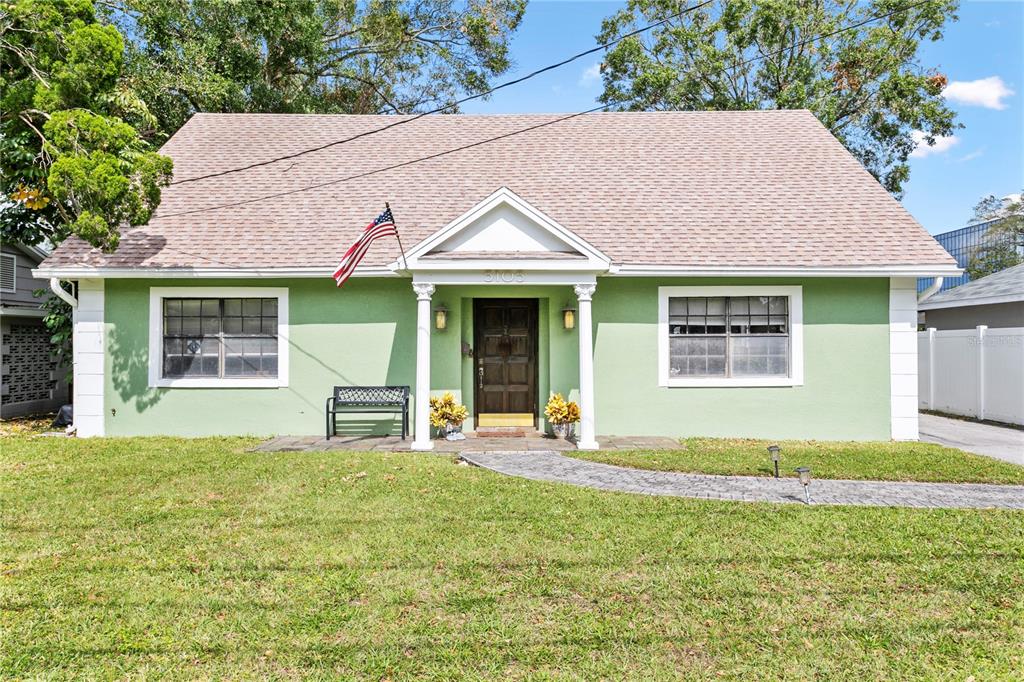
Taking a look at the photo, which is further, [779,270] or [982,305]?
[982,305]

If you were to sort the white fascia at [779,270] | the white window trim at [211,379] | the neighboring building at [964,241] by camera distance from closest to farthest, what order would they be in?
1. the white fascia at [779,270]
2. the white window trim at [211,379]
3. the neighboring building at [964,241]

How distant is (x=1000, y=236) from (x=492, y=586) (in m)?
49.0

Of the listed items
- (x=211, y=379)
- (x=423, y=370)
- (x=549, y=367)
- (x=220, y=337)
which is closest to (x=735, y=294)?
(x=549, y=367)

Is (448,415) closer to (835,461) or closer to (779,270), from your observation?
(835,461)

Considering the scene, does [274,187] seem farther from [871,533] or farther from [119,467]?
[871,533]

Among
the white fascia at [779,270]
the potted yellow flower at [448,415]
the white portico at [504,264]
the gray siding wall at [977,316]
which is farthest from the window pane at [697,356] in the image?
the gray siding wall at [977,316]

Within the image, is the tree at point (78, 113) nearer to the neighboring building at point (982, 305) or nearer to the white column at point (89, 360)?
the white column at point (89, 360)

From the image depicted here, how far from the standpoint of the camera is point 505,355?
1098 centimetres

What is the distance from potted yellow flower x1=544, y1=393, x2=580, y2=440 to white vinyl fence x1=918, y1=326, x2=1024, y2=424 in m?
8.65

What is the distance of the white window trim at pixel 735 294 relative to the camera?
1045cm

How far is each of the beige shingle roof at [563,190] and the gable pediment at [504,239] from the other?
4.54ft

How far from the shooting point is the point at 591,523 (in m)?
5.67

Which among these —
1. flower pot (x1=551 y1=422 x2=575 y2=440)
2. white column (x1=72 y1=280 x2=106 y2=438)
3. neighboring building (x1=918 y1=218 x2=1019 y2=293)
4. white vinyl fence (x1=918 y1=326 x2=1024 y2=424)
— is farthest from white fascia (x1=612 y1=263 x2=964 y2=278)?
neighboring building (x1=918 y1=218 x2=1019 y2=293)

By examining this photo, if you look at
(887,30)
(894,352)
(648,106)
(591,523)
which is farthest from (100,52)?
(887,30)
